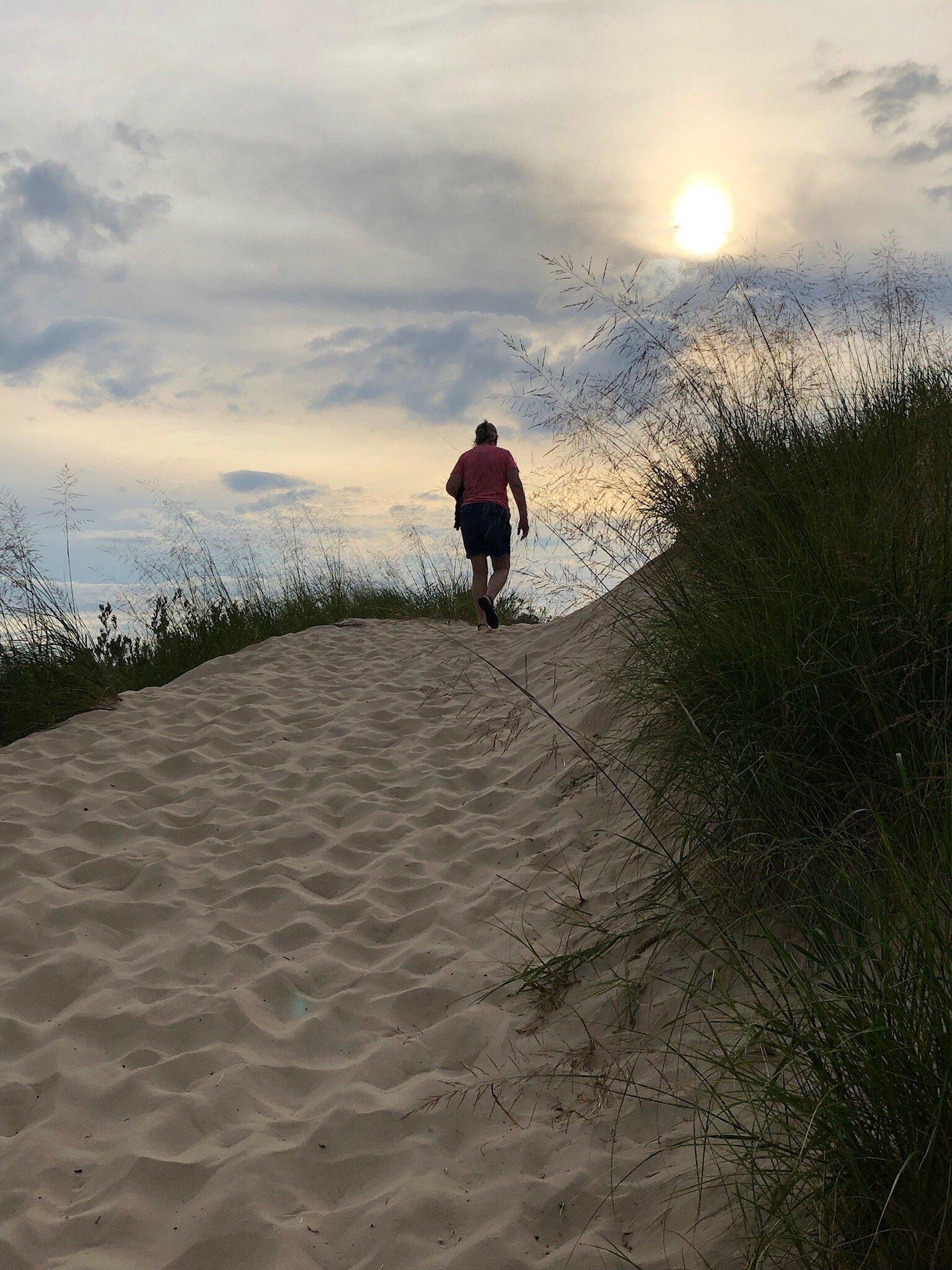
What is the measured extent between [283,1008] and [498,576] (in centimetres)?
633

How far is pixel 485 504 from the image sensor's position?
8508mm

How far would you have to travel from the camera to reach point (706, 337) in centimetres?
411

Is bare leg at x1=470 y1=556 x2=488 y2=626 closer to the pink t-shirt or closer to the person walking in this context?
the person walking

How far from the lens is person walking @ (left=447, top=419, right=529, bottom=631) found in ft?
27.9

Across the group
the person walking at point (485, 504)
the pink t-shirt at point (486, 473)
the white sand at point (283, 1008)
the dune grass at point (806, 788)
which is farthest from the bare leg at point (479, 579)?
the dune grass at point (806, 788)

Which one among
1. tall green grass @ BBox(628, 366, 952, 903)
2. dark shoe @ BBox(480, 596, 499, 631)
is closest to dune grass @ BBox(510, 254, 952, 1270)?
tall green grass @ BBox(628, 366, 952, 903)

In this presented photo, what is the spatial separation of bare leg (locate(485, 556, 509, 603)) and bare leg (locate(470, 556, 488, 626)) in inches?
2.7

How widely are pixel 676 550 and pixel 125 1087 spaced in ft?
9.06

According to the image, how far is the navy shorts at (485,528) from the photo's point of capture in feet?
27.9

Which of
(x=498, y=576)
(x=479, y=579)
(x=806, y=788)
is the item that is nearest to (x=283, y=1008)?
(x=806, y=788)

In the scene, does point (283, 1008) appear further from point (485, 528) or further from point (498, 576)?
point (498, 576)

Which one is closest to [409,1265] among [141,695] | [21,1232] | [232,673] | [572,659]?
[21,1232]

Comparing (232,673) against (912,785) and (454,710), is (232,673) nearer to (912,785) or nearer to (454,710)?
(454,710)

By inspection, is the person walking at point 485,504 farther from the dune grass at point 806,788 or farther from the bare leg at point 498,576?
the dune grass at point 806,788
